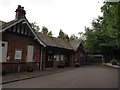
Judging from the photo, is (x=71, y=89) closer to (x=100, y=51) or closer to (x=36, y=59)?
(x=36, y=59)

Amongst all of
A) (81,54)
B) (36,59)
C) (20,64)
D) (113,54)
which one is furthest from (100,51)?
(20,64)

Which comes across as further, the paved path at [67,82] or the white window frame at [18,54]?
the white window frame at [18,54]

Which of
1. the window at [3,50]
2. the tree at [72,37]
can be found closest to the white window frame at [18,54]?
the window at [3,50]

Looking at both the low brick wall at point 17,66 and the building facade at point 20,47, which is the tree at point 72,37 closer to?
the building facade at point 20,47

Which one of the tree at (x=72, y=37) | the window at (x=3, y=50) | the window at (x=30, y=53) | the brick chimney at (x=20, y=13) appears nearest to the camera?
the window at (x=3, y=50)

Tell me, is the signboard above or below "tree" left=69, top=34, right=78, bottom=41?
below

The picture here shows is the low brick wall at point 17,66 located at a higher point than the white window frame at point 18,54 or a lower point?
lower

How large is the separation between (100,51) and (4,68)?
34.9 meters

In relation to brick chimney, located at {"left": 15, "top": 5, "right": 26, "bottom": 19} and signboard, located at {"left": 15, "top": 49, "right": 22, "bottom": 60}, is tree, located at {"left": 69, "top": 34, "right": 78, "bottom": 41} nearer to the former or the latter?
brick chimney, located at {"left": 15, "top": 5, "right": 26, "bottom": 19}

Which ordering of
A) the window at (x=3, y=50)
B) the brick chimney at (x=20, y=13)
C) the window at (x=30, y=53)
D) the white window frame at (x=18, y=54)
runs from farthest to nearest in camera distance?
the window at (x=30, y=53) < the brick chimney at (x=20, y=13) < the white window frame at (x=18, y=54) < the window at (x=3, y=50)

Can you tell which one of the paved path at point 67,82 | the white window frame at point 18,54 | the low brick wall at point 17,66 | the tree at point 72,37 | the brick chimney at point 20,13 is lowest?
the paved path at point 67,82

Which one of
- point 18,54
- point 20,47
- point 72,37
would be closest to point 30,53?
point 20,47

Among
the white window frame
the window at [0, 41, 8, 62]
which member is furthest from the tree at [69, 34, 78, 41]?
the window at [0, 41, 8, 62]

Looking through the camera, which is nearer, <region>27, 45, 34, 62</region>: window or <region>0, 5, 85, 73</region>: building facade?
<region>0, 5, 85, 73</region>: building facade
